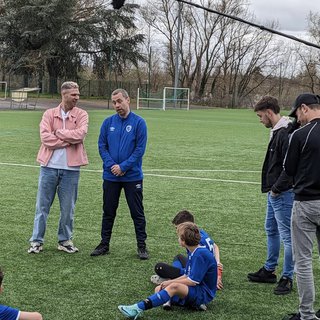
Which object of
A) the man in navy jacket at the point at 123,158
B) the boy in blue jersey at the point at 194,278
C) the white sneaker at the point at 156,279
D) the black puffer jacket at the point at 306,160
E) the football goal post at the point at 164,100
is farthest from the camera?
the football goal post at the point at 164,100

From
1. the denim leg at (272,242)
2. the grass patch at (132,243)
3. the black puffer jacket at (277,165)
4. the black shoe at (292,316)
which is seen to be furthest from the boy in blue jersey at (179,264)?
the black shoe at (292,316)

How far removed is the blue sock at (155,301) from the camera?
4.54 meters

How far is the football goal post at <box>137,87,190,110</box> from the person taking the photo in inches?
2137

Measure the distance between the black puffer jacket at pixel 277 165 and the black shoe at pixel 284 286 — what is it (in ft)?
2.97

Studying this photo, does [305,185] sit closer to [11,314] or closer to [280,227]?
[280,227]

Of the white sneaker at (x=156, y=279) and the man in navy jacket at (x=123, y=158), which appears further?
the man in navy jacket at (x=123, y=158)

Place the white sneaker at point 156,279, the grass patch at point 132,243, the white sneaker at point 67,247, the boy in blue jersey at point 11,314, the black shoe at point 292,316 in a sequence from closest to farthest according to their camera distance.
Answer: the boy in blue jersey at point 11,314, the black shoe at point 292,316, the grass patch at point 132,243, the white sneaker at point 156,279, the white sneaker at point 67,247

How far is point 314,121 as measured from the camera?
4020 mm

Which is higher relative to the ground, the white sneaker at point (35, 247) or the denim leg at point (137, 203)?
the denim leg at point (137, 203)

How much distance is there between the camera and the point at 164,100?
5275 cm

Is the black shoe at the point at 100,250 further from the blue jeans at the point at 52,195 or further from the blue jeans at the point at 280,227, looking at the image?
the blue jeans at the point at 280,227

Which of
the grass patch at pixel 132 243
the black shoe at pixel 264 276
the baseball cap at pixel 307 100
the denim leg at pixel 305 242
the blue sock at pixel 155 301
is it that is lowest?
the grass patch at pixel 132 243

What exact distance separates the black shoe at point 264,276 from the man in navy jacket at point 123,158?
1.32 metres

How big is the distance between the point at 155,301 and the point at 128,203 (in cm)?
202
